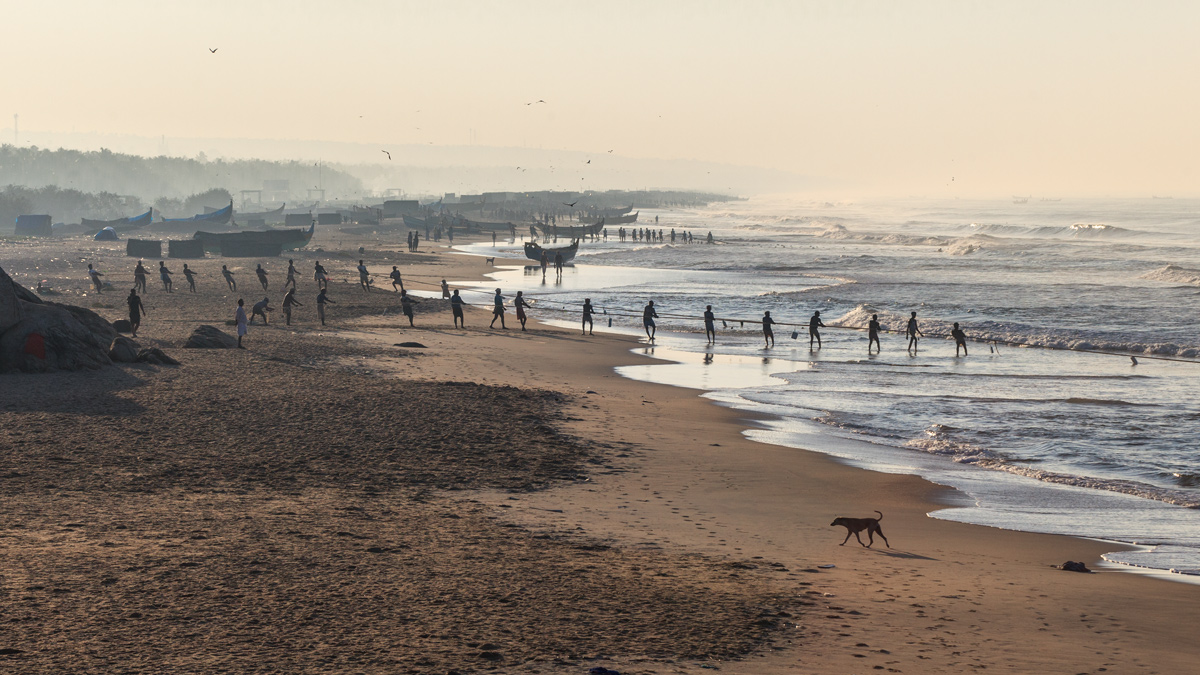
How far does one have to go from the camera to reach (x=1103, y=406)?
21.1 metres

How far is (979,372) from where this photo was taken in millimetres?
26453

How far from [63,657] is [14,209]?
122471 mm

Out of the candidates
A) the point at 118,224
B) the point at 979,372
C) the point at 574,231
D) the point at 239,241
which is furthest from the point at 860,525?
the point at 574,231

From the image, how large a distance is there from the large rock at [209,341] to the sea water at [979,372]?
32.3 ft

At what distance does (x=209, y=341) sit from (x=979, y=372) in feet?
64.3

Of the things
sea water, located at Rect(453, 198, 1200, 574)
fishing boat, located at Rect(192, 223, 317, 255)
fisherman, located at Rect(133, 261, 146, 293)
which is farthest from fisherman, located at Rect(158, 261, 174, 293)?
fishing boat, located at Rect(192, 223, 317, 255)

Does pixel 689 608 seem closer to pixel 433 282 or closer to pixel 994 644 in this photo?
pixel 994 644

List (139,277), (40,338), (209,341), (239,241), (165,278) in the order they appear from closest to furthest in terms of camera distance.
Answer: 1. (40,338)
2. (209,341)
3. (139,277)
4. (165,278)
5. (239,241)

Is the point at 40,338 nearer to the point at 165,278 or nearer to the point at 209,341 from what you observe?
the point at 209,341

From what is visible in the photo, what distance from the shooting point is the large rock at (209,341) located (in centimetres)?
2397

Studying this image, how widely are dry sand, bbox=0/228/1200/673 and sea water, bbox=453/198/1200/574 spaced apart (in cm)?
158

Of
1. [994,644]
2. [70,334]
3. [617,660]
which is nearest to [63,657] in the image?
[617,660]

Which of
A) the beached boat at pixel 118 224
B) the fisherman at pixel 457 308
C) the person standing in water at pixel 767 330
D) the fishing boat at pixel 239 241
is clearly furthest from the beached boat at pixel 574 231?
the person standing in water at pixel 767 330

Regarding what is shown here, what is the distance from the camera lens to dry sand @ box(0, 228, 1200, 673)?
24.6 feet
